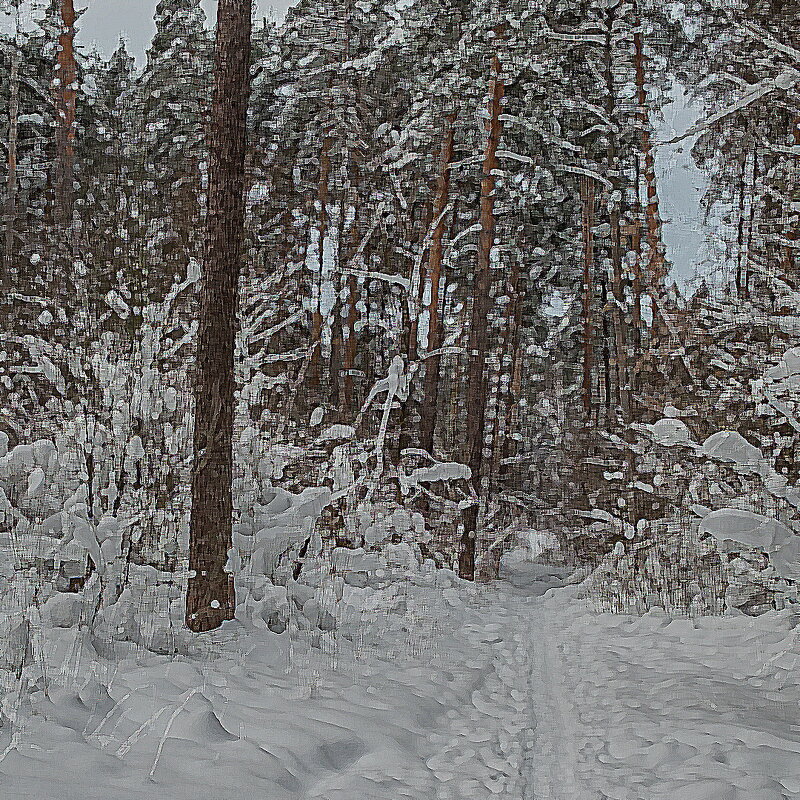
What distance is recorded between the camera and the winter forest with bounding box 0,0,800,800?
4684mm

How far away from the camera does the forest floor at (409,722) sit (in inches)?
151

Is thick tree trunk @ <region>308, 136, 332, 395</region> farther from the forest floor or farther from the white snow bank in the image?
the white snow bank

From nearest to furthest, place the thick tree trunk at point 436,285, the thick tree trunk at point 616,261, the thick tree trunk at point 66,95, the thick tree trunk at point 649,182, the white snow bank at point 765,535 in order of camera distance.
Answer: the white snow bank at point 765,535, the thick tree trunk at point 436,285, the thick tree trunk at point 649,182, the thick tree trunk at point 616,261, the thick tree trunk at point 66,95

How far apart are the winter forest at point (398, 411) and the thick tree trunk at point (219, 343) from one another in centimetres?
3

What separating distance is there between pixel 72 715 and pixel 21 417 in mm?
5998

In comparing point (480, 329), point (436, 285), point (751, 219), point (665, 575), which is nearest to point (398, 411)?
point (480, 329)

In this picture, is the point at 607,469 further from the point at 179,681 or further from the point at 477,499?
the point at 179,681

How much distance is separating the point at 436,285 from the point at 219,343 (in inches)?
316

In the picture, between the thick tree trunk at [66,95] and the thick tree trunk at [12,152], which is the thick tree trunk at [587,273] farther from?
the thick tree trunk at [12,152]

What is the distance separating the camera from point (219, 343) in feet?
21.7

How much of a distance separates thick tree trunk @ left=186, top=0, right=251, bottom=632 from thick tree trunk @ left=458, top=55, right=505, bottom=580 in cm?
637

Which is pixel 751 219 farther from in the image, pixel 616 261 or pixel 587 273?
pixel 587 273

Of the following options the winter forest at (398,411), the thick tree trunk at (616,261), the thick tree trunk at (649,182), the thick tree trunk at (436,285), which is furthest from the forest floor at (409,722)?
the thick tree trunk at (616,261)

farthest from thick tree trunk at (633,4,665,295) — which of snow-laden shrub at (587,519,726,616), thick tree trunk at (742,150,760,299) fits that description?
snow-laden shrub at (587,519,726,616)
